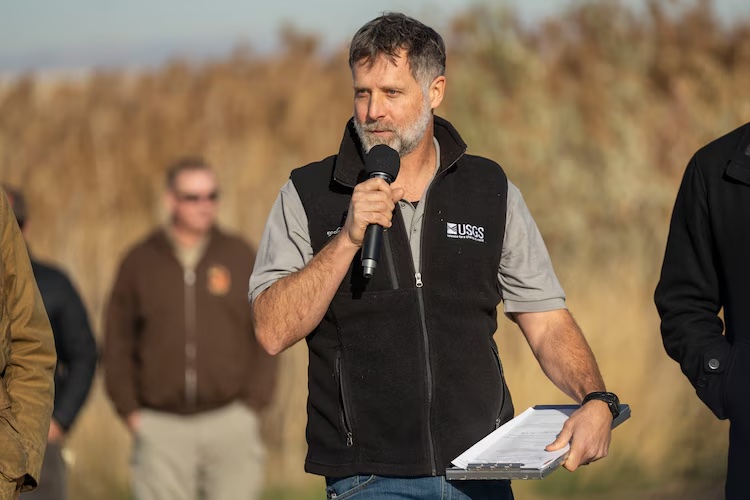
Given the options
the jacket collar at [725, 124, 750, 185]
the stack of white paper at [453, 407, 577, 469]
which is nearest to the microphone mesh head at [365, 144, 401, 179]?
the stack of white paper at [453, 407, 577, 469]

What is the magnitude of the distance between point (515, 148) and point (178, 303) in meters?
4.54

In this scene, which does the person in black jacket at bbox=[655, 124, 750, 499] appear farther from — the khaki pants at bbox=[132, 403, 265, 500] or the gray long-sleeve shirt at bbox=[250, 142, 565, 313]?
the khaki pants at bbox=[132, 403, 265, 500]

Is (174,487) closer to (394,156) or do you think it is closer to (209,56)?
(394,156)

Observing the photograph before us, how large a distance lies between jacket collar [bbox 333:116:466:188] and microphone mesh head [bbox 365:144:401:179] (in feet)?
0.61

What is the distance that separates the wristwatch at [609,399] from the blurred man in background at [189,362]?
413cm

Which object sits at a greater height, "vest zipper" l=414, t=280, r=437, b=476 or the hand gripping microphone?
the hand gripping microphone

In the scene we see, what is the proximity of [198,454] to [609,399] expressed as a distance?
425 cm

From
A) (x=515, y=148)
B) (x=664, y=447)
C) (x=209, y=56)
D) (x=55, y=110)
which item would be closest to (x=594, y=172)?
(x=515, y=148)

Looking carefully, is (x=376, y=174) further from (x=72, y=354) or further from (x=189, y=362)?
(x=189, y=362)

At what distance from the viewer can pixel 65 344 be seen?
7.13 meters

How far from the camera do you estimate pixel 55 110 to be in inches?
508

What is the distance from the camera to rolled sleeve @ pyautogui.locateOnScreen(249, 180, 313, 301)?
13.8ft

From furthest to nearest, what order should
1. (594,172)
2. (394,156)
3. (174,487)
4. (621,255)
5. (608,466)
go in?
(594,172)
(621,255)
(608,466)
(174,487)
(394,156)

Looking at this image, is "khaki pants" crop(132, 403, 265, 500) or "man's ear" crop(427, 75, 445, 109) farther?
"khaki pants" crop(132, 403, 265, 500)
